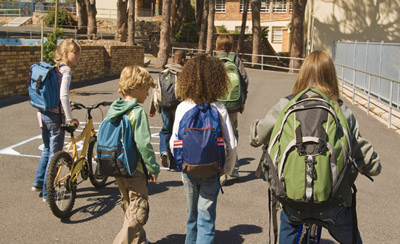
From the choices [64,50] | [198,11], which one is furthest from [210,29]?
[64,50]

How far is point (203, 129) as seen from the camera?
3.76 metres

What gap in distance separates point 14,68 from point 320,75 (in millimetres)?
12845

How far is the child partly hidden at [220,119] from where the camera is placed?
3924mm

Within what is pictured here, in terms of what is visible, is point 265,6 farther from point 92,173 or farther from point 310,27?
point 92,173

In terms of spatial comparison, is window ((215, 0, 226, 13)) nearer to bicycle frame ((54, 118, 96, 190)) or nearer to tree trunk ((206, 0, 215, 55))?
tree trunk ((206, 0, 215, 55))

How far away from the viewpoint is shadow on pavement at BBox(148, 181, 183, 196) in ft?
21.2

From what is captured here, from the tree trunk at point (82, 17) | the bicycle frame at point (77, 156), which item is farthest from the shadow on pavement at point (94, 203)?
the tree trunk at point (82, 17)

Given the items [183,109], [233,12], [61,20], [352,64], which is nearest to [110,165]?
[183,109]

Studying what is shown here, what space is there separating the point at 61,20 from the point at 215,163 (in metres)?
52.1

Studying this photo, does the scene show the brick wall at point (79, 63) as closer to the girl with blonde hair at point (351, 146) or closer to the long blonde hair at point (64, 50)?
the long blonde hair at point (64, 50)

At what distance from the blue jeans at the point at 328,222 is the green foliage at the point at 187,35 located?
4460cm

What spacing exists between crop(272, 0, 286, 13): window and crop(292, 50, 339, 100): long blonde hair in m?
58.7

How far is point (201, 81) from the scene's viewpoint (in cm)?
396

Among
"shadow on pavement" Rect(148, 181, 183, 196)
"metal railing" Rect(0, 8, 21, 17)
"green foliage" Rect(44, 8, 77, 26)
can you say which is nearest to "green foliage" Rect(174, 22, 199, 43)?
"green foliage" Rect(44, 8, 77, 26)
